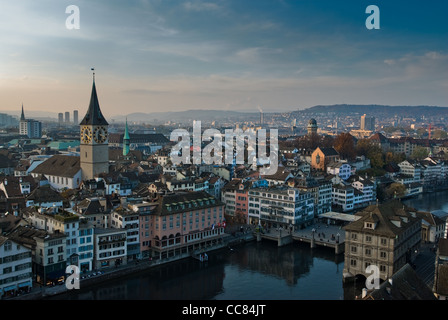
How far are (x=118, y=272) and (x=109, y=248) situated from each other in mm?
1910

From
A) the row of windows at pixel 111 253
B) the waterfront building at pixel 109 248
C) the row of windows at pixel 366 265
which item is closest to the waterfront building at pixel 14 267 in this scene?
the waterfront building at pixel 109 248

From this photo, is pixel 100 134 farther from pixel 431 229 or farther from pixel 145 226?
pixel 431 229

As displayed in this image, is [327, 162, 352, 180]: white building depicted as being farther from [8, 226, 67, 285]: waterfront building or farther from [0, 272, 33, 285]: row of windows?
[0, 272, 33, 285]: row of windows

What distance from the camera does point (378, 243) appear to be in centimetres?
3119

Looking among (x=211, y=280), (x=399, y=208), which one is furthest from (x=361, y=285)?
(x=211, y=280)

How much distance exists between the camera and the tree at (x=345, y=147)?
85.5 metres

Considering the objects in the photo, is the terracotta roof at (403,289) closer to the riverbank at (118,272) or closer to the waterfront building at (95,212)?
the riverbank at (118,272)

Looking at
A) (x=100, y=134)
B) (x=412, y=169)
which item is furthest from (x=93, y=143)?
(x=412, y=169)

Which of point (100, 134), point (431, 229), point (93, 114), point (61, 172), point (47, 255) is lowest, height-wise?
point (431, 229)

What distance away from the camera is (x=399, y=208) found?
119ft

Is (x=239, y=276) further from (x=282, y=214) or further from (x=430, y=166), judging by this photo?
(x=430, y=166)

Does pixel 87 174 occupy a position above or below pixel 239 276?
above
